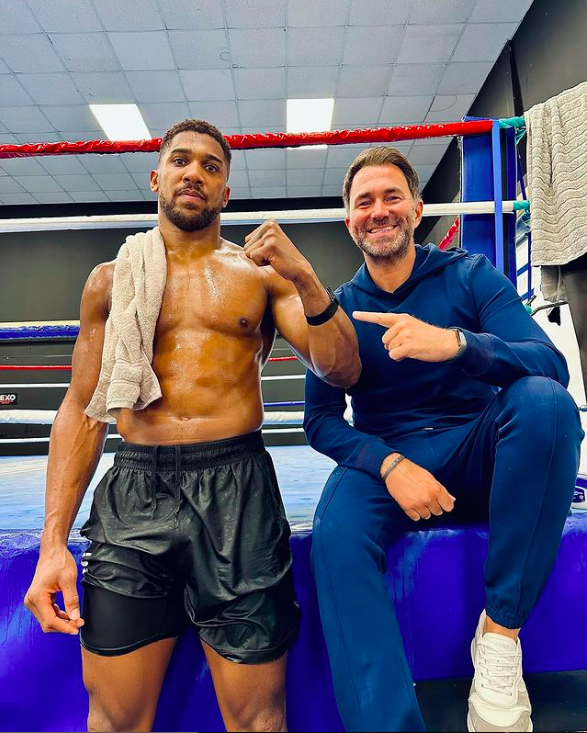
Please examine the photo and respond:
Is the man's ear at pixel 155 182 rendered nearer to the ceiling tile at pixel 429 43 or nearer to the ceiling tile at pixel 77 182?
the ceiling tile at pixel 429 43

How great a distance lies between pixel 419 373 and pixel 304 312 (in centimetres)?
28

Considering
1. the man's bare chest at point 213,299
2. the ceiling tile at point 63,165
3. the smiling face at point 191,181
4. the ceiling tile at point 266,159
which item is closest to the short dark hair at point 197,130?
the smiling face at point 191,181

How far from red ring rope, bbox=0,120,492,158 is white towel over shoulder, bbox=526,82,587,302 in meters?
0.40

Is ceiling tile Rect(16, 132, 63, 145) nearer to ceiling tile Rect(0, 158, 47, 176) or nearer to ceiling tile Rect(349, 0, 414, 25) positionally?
ceiling tile Rect(0, 158, 47, 176)

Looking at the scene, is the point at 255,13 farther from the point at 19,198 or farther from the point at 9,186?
the point at 19,198

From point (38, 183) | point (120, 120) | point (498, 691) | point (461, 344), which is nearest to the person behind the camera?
point (498, 691)

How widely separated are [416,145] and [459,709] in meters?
5.76

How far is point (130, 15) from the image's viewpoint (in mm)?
3818

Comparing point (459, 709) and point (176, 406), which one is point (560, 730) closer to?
point (459, 709)

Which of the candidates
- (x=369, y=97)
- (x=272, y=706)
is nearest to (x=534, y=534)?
(x=272, y=706)

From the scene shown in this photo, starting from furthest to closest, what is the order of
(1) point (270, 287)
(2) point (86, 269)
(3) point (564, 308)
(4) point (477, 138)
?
(2) point (86, 269) < (3) point (564, 308) < (4) point (477, 138) < (1) point (270, 287)

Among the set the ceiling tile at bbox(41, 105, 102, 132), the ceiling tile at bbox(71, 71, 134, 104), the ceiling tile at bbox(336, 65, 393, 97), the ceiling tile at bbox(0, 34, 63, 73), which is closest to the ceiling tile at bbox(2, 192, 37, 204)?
the ceiling tile at bbox(41, 105, 102, 132)

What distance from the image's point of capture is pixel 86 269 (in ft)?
22.5

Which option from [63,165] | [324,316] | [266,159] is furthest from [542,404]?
[63,165]
